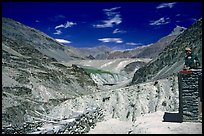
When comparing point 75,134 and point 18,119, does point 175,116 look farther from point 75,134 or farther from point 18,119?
point 18,119

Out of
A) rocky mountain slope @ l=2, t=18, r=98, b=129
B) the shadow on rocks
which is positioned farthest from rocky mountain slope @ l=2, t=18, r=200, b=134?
the shadow on rocks

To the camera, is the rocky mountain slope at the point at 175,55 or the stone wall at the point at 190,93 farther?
the rocky mountain slope at the point at 175,55

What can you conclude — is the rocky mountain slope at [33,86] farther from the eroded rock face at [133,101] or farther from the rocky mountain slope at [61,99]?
the eroded rock face at [133,101]

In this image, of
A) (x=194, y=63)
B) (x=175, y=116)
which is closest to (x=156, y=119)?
(x=175, y=116)

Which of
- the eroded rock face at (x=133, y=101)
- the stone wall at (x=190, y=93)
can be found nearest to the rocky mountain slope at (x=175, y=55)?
the eroded rock face at (x=133, y=101)

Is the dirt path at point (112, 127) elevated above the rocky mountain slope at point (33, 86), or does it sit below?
below

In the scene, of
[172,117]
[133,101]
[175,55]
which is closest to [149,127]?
[172,117]

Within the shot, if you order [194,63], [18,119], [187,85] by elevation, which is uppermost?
[194,63]
